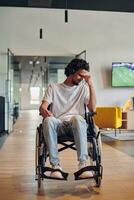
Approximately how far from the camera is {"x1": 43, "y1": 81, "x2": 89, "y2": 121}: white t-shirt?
9.63ft

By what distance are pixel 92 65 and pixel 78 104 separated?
5321 mm

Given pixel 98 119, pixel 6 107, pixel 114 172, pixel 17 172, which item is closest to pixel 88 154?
pixel 114 172

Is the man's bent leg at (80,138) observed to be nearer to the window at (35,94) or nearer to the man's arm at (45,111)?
the man's arm at (45,111)

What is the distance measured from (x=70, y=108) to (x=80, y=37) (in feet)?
17.7

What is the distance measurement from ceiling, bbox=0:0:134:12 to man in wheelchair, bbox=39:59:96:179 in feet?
16.1

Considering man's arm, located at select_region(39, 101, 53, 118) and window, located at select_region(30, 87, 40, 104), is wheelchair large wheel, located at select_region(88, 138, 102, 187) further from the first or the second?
window, located at select_region(30, 87, 40, 104)

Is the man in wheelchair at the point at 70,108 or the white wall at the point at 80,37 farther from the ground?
the white wall at the point at 80,37

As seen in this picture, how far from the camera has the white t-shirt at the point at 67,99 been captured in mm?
2936

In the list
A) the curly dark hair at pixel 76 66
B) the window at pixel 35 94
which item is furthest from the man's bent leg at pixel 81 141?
the window at pixel 35 94

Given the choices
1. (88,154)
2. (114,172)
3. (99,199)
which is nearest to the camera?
(99,199)

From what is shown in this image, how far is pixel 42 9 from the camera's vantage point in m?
8.01

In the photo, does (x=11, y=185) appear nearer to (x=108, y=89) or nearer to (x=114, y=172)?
(x=114, y=172)

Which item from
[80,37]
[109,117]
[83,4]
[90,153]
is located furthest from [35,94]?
[90,153]

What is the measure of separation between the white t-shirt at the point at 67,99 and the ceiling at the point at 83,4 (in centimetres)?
495
